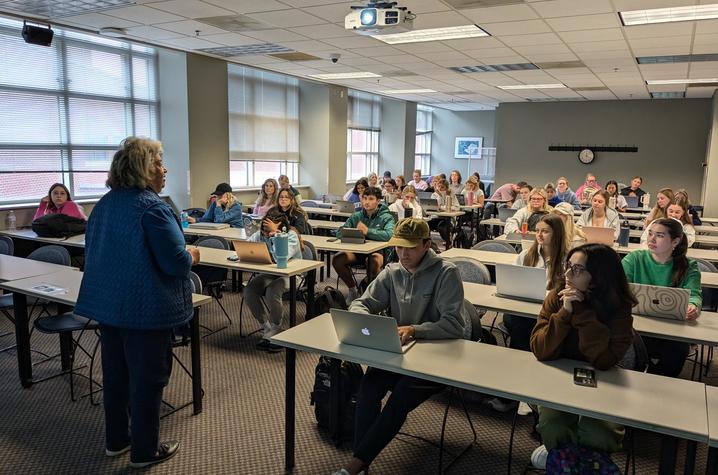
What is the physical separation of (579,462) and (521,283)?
4.18 ft

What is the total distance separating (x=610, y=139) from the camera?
13.5m

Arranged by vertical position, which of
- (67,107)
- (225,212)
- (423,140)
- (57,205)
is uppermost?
(423,140)

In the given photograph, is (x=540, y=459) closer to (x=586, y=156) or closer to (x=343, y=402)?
(x=343, y=402)

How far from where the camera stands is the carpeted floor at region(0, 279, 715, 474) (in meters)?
2.78

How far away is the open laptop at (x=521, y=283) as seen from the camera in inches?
125

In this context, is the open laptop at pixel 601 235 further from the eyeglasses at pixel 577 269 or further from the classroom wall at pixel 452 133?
the classroom wall at pixel 452 133

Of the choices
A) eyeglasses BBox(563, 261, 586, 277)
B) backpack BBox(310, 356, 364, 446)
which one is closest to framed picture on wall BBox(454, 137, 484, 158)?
backpack BBox(310, 356, 364, 446)

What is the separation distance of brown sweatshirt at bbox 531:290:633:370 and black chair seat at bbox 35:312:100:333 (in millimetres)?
2712

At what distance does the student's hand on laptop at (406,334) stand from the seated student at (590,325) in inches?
23.2

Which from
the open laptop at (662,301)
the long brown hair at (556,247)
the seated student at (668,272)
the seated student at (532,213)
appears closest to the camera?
the open laptop at (662,301)

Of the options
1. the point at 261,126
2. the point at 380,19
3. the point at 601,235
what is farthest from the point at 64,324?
the point at 261,126

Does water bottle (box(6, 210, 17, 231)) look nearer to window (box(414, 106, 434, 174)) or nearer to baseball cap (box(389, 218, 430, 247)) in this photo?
baseball cap (box(389, 218, 430, 247))

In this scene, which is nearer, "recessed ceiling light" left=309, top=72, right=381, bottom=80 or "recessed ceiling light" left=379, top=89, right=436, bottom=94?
"recessed ceiling light" left=309, top=72, right=381, bottom=80

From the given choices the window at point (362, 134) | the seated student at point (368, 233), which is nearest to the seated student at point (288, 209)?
the seated student at point (368, 233)
